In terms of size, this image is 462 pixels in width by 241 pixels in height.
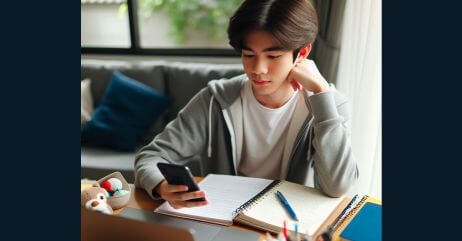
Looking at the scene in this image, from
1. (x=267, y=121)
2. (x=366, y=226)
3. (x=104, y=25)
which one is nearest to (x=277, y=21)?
(x=267, y=121)

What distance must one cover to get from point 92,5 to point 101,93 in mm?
1063

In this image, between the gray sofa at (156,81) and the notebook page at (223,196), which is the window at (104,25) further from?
the notebook page at (223,196)

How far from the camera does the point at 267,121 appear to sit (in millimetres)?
1498

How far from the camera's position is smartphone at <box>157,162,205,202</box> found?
1.03 metres

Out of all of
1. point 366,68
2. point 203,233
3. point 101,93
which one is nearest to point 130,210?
point 203,233

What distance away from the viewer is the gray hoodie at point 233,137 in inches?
49.6

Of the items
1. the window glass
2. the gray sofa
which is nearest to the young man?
the gray sofa

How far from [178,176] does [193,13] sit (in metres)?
2.74

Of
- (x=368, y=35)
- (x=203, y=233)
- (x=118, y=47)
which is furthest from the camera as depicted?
(x=118, y=47)

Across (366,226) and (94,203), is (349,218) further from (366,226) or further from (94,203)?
(94,203)

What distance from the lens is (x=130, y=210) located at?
1150 mm

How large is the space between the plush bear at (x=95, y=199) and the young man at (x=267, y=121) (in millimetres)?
149

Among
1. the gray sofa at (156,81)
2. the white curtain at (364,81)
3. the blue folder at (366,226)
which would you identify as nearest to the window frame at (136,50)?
the gray sofa at (156,81)
